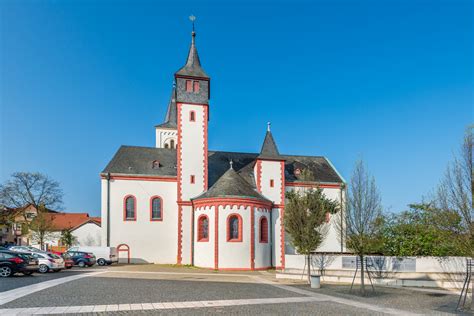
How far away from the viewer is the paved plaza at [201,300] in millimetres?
11930

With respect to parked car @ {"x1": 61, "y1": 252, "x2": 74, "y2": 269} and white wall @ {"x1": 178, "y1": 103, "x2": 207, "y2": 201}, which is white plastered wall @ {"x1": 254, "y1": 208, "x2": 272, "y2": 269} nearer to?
white wall @ {"x1": 178, "y1": 103, "x2": 207, "y2": 201}

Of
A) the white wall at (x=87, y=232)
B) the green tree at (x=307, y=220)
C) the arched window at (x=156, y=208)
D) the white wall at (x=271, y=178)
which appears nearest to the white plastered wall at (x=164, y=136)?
the white wall at (x=87, y=232)

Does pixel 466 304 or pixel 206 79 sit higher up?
pixel 206 79

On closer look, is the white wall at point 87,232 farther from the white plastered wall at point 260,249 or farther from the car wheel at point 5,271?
the car wheel at point 5,271

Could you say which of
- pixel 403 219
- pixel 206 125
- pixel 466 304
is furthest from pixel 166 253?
pixel 466 304

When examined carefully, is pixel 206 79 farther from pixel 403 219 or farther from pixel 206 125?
pixel 403 219

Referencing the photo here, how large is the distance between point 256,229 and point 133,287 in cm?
1431

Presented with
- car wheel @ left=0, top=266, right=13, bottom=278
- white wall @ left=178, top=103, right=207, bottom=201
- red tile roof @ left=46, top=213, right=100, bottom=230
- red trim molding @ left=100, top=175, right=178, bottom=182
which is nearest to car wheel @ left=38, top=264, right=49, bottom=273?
car wheel @ left=0, top=266, right=13, bottom=278

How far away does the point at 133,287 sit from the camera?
670 inches

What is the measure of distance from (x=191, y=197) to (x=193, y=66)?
40.0ft

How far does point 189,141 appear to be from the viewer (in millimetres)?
34250

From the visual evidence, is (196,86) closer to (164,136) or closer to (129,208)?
(129,208)

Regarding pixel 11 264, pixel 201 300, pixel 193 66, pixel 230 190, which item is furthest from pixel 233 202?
pixel 201 300

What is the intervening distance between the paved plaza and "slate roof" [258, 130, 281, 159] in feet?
57.0
